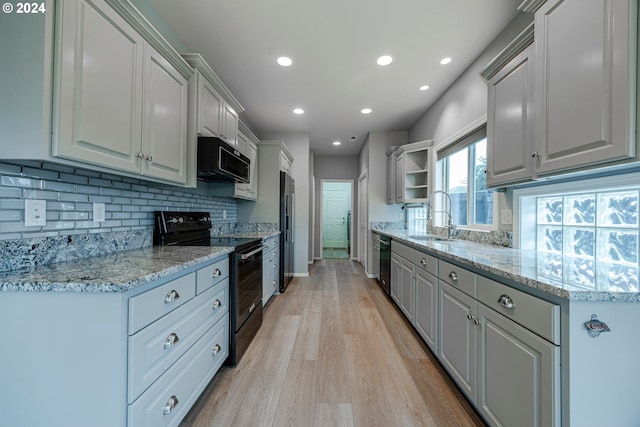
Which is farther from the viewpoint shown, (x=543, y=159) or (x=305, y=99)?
(x=305, y=99)

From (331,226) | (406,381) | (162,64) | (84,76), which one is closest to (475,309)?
(406,381)

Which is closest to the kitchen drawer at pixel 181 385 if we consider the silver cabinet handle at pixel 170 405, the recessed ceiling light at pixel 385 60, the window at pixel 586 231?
the silver cabinet handle at pixel 170 405

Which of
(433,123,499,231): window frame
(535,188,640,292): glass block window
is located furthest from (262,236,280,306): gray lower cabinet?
(535,188,640,292): glass block window

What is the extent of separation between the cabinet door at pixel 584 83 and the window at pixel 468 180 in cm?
106

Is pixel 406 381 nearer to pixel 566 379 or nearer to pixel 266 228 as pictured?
pixel 566 379

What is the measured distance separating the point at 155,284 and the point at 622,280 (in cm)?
191

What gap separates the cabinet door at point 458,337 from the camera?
4.84 feet

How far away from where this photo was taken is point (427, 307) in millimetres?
2152

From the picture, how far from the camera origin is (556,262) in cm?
141

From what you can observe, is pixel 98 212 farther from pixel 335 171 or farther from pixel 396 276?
pixel 335 171

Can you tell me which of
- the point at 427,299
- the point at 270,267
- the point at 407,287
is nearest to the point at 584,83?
the point at 427,299

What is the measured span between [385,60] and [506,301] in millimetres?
2456

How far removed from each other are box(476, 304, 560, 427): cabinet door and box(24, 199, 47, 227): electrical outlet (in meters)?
2.22

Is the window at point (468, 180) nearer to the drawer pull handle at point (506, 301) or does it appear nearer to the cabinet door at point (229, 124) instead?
the drawer pull handle at point (506, 301)
